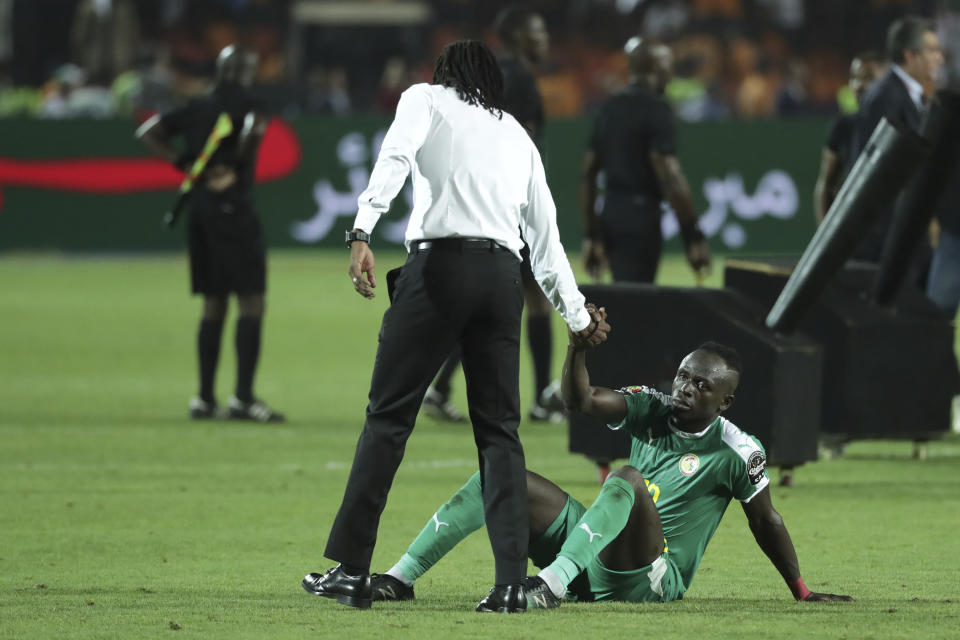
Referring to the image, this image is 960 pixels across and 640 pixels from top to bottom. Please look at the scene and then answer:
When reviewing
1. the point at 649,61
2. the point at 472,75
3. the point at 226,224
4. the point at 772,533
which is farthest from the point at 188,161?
the point at 772,533

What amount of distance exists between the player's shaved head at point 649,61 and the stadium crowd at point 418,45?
→ 16.3 meters

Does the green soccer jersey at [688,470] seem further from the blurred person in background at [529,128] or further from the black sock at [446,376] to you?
the black sock at [446,376]

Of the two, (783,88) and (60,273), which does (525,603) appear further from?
(783,88)

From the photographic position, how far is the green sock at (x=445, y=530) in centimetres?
601

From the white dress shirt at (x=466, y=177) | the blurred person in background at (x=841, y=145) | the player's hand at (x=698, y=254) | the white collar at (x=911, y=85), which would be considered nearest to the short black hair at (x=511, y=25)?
the player's hand at (x=698, y=254)

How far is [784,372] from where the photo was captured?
325 inches

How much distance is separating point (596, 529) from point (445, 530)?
0.58m

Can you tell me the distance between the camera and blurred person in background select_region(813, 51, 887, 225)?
1066 cm

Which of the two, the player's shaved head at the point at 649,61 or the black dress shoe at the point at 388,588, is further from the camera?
the player's shaved head at the point at 649,61

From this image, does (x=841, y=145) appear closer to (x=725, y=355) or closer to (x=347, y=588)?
(x=725, y=355)

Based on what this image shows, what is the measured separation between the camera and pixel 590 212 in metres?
11.0

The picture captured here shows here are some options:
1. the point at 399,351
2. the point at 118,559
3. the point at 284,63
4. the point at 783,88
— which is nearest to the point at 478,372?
the point at 399,351

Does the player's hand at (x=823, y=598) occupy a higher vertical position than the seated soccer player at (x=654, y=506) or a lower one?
lower

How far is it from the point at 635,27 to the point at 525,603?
26.1 metres
